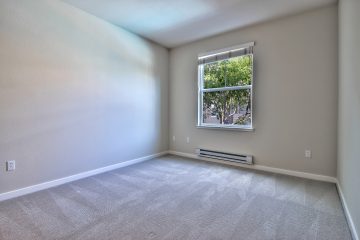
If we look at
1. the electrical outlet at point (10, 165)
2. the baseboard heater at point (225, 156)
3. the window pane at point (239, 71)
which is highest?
the window pane at point (239, 71)

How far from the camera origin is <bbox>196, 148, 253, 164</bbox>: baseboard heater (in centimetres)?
363

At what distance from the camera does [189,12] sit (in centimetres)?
309

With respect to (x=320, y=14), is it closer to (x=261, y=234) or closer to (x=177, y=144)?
(x=261, y=234)

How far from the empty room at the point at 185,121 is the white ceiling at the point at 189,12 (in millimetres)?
28

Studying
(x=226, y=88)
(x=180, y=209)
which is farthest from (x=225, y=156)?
(x=180, y=209)

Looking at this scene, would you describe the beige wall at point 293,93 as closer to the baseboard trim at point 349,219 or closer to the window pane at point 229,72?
the window pane at point 229,72

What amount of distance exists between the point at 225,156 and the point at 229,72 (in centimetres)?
163

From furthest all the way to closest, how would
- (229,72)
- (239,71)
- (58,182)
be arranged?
(229,72), (239,71), (58,182)

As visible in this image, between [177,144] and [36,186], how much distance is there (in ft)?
9.14

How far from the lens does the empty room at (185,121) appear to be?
1920 millimetres

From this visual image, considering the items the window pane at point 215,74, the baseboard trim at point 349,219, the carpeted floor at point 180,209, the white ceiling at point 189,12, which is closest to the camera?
the baseboard trim at point 349,219

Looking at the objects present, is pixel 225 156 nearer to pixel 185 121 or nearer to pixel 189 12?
pixel 185 121

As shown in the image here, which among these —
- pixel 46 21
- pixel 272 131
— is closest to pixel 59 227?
pixel 46 21

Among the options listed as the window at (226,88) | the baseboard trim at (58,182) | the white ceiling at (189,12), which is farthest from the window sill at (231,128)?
the white ceiling at (189,12)
